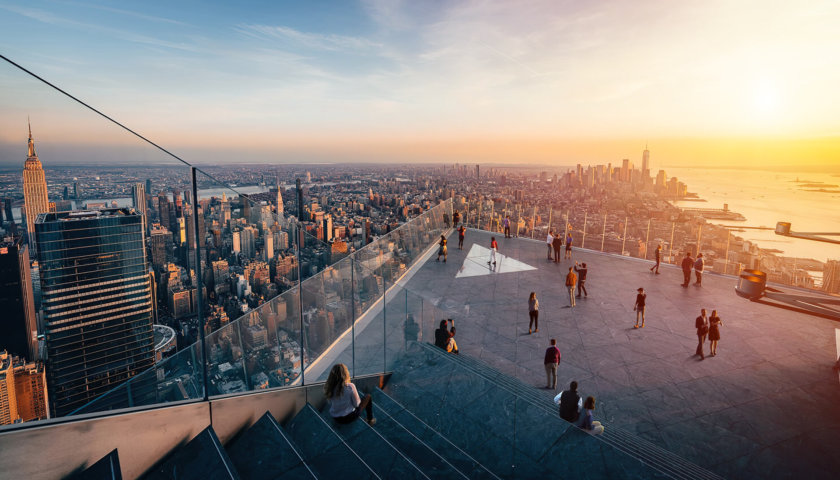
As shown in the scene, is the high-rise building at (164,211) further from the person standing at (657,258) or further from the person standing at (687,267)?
the person standing at (657,258)

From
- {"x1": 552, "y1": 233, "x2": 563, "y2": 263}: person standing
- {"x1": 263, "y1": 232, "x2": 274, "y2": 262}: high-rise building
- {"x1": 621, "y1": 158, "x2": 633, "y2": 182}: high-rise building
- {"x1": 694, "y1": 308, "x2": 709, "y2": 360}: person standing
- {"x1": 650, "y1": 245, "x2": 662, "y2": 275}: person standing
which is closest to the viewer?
{"x1": 263, "y1": 232, "x2": 274, "y2": 262}: high-rise building

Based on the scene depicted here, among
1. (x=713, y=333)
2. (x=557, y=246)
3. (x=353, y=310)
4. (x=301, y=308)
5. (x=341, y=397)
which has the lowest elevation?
(x=713, y=333)

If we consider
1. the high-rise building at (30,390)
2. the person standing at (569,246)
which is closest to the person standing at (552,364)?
the high-rise building at (30,390)

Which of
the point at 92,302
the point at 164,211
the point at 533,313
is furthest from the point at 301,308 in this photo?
the point at 533,313

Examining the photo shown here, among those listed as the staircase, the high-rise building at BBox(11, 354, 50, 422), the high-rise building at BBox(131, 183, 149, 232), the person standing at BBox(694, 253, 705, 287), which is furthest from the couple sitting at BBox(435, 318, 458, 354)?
the person standing at BBox(694, 253, 705, 287)

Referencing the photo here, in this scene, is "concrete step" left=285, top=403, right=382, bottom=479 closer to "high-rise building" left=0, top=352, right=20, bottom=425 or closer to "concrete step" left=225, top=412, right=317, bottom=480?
"concrete step" left=225, top=412, right=317, bottom=480

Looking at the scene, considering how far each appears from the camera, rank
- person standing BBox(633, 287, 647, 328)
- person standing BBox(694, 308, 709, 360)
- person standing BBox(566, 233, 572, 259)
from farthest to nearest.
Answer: person standing BBox(566, 233, 572, 259) → person standing BBox(633, 287, 647, 328) → person standing BBox(694, 308, 709, 360)

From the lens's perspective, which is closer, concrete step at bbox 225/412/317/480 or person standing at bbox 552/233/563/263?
concrete step at bbox 225/412/317/480

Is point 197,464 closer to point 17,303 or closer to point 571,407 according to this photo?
point 17,303
